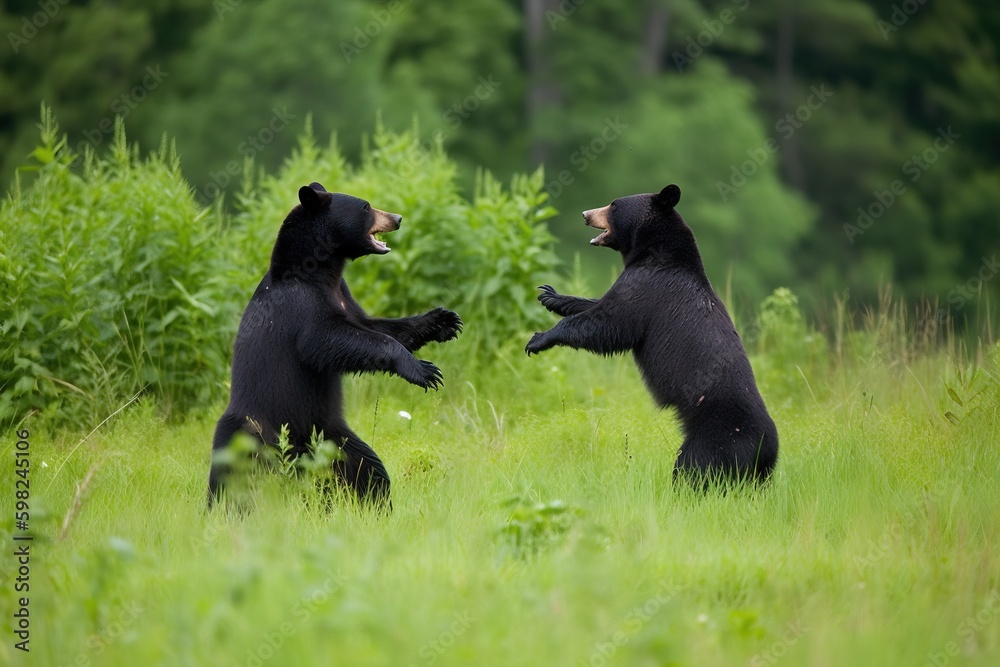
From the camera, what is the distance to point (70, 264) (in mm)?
6871

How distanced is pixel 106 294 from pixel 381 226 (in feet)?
8.08

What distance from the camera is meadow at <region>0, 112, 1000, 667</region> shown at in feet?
10.9

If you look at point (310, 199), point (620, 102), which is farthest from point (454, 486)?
point (620, 102)

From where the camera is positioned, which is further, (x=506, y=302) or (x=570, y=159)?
(x=570, y=159)

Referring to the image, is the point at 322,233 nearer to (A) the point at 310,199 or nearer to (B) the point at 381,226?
(A) the point at 310,199

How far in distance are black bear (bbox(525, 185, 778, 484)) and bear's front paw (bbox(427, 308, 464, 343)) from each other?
0.43 metres

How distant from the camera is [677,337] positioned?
548cm

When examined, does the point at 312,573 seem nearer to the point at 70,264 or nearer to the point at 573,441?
the point at 573,441

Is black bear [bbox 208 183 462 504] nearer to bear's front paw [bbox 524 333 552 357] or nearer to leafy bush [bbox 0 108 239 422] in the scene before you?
bear's front paw [bbox 524 333 552 357]

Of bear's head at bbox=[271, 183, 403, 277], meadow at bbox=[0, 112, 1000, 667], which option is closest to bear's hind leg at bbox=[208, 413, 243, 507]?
meadow at bbox=[0, 112, 1000, 667]

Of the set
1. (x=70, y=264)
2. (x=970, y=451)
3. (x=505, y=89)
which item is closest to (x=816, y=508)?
(x=970, y=451)

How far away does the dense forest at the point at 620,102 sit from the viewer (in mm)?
20156

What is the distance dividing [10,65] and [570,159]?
468 inches

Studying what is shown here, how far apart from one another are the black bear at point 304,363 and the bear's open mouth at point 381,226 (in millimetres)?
343
